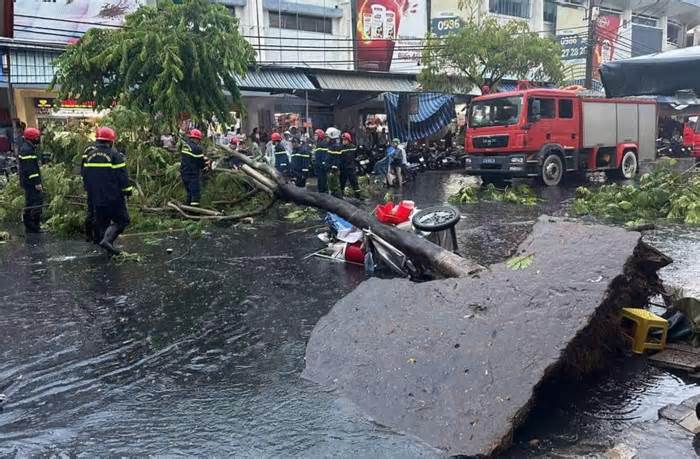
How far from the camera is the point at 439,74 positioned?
1043 inches

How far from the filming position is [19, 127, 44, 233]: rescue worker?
408 inches

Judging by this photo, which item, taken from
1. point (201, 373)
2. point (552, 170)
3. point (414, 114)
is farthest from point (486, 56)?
point (201, 373)

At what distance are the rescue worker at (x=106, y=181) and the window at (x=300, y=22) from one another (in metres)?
21.1

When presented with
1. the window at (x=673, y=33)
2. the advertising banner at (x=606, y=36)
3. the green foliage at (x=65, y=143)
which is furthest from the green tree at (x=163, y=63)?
the window at (x=673, y=33)

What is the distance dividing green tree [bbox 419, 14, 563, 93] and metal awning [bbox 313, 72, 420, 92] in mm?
1432

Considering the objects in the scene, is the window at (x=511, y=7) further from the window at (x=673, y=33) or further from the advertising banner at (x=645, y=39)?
the window at (x=673, y=33)

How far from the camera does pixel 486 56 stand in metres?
24.8

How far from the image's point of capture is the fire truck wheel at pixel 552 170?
1642 centimetres

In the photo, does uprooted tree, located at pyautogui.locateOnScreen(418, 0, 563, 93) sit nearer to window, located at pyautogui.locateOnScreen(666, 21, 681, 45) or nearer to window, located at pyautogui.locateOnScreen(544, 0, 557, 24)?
window, located at pyautogui.locateOnScreen(544, 0, 557, 24)

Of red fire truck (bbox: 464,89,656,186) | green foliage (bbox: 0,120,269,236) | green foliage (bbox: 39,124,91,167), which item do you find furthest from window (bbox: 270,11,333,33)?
green foliage (bbox: 0,120,269,236)

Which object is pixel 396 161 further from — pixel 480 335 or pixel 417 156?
pixel 480 335

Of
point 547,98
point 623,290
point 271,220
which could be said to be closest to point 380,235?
point 623,290

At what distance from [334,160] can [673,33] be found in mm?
42669

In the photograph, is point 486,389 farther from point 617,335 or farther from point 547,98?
point 547,98
